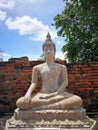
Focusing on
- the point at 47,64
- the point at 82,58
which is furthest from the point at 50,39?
the point at 82,58

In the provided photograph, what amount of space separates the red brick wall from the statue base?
119 inches

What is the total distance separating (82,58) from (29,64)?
5678 mm

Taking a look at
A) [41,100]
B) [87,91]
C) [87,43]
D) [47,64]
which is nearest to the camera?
[41,100]

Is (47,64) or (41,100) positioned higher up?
(47,64)

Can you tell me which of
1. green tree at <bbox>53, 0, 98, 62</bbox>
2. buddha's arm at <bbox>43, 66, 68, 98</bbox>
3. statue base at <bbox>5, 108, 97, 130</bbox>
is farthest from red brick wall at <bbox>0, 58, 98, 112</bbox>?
green tree at <bbox>53, 0, 98, 62</bbox>

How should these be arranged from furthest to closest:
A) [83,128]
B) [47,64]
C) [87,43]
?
1. [87,43]
2. [47,64]
3. [83,128]

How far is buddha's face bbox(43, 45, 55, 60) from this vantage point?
6402 millimetres

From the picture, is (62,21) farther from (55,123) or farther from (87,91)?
(55,123)

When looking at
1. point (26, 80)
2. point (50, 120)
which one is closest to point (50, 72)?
point (50, 120)

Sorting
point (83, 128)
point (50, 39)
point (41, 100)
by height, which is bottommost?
point (83, 128)

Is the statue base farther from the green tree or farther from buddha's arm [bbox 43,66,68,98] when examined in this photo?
the green tree

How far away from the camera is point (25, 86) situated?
9.13 meters

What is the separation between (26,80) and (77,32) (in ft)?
19.7

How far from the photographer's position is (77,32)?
579 inches
